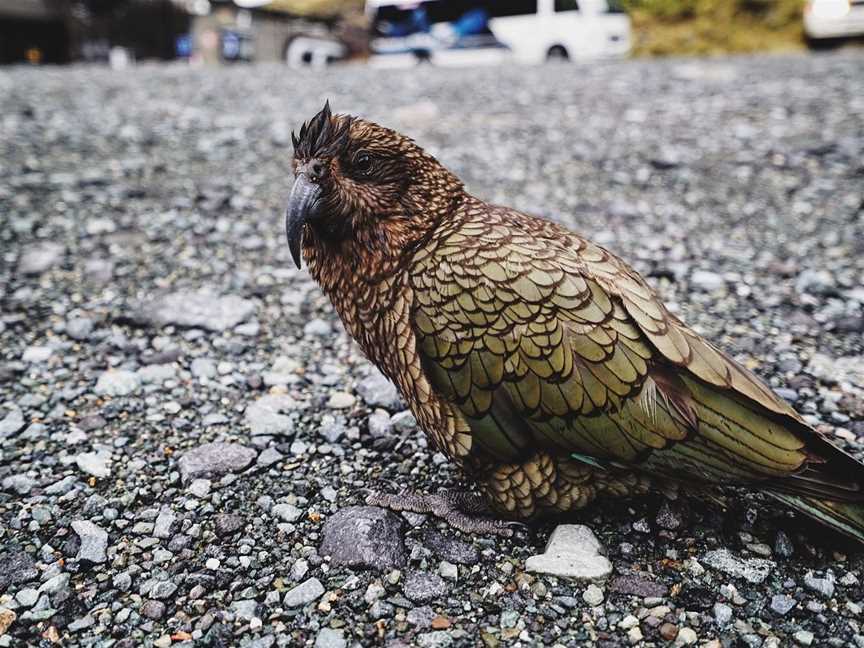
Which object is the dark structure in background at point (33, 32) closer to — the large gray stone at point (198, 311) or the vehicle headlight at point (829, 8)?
the large gray stone at point (198, 311)

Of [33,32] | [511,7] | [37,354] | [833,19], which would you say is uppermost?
[511,7]

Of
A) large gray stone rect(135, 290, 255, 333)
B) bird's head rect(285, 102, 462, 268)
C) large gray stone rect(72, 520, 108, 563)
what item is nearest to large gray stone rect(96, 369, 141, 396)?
large gray stone rect(135, 290, 255, 333)

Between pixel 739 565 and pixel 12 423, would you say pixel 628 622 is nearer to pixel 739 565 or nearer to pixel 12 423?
pixel 739 565

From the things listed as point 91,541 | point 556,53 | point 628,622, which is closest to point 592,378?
point 628,622

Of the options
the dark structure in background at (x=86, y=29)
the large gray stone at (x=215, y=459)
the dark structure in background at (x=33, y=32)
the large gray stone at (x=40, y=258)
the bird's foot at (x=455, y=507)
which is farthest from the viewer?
the dark structure in background at (x=86, y=29)

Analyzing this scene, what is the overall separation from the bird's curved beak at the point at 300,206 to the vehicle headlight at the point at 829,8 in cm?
1715

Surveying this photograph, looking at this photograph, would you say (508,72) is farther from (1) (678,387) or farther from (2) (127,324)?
(1) (678,387)

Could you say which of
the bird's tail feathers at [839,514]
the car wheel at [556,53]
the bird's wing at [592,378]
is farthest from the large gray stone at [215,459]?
the car wheel at [556,53]

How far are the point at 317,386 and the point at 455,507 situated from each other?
146cm

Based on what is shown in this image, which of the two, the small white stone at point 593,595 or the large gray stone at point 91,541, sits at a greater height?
the large gray stone at point 91,541

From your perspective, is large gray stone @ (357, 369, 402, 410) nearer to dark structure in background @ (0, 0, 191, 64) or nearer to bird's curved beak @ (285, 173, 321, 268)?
bird's curved beak @ (285, 173, 321, 268)

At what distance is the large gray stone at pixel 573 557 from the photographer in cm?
280

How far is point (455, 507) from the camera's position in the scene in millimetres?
3178

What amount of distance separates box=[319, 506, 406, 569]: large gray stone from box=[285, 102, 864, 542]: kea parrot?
436 mm
